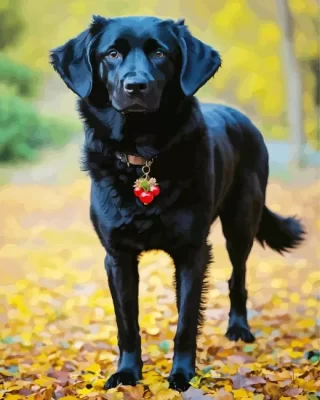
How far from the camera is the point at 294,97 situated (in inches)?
115

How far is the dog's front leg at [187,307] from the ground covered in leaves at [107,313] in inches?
1.9

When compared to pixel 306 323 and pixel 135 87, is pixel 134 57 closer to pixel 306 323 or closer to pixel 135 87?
pixel 135 87

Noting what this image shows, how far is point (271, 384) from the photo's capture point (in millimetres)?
1963

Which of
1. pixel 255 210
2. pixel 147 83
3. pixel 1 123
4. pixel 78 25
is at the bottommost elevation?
pixel 255 210

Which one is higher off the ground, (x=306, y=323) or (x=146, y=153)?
(x=146, y=153)

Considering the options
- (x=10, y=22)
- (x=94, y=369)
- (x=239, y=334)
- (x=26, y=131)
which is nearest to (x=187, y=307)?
(x=94, y=369)

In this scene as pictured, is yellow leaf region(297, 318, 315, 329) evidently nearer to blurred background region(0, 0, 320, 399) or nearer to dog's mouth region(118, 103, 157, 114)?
blurred background region(0, 0, 320, 399)

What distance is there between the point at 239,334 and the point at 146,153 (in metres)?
0.86

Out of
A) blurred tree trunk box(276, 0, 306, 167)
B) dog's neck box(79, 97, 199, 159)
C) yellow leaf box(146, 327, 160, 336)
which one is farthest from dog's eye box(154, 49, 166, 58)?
blurred tree trunk box(276, 0, 306, 167)

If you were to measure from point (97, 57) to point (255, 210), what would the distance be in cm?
89

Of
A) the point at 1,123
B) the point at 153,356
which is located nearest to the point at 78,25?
the point at 1,123

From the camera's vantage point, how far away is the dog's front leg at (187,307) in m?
1.99

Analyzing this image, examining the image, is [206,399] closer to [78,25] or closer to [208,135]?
[208,135]

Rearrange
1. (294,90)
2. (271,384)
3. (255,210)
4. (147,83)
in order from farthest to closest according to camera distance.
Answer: (294,90)
(255,210)
(271,384)
(147,83)
